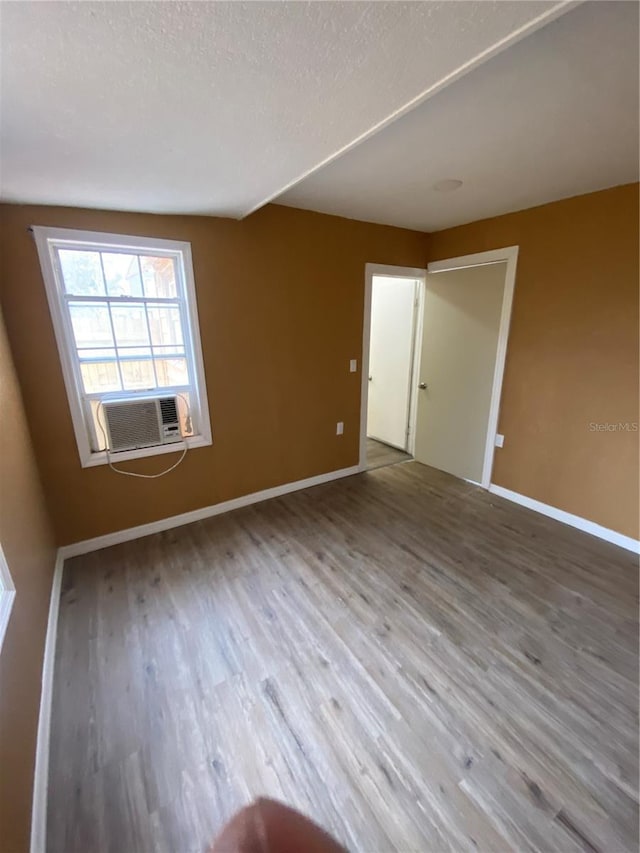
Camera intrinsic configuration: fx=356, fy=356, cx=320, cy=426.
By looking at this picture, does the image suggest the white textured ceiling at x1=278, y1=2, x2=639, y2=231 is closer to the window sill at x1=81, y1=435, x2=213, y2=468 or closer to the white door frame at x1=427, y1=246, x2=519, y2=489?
the white door frame at x1=427, y1=246, x2=519, y2=489

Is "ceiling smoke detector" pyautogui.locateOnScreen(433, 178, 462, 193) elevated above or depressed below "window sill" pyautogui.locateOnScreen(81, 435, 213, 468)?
above

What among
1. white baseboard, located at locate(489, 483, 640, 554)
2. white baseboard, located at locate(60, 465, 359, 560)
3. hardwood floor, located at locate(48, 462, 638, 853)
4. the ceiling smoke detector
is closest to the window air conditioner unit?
white baseboard, located at locate(60, 465, 359, 560)

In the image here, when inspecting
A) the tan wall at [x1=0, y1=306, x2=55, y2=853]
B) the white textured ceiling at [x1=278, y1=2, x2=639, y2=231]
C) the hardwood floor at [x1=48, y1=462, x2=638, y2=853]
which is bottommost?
the hardwood floor at [x1=48, y1=462, x2=638, y2=853]

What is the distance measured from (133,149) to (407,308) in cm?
314

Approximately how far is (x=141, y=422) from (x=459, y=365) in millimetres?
2829

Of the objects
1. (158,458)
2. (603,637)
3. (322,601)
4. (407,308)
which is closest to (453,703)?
(322,601)

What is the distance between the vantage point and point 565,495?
2809 millimetres

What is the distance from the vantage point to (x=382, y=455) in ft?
14.1

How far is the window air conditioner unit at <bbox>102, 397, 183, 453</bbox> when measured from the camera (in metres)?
2.43

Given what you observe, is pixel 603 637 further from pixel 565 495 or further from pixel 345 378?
pixel 345 378

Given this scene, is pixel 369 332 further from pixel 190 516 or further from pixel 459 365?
pixel 190 516

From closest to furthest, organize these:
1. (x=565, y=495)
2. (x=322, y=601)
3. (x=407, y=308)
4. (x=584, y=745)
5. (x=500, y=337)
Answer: (x=584, y=745) → (x=322, y=601) → (x=565, y=495) → (x=500, y=337) → (x=407, y=308)

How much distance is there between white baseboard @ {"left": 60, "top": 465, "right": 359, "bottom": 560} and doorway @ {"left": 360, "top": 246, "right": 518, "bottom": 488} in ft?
1.85

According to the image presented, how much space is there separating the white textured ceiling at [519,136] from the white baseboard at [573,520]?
2292 millimetres
